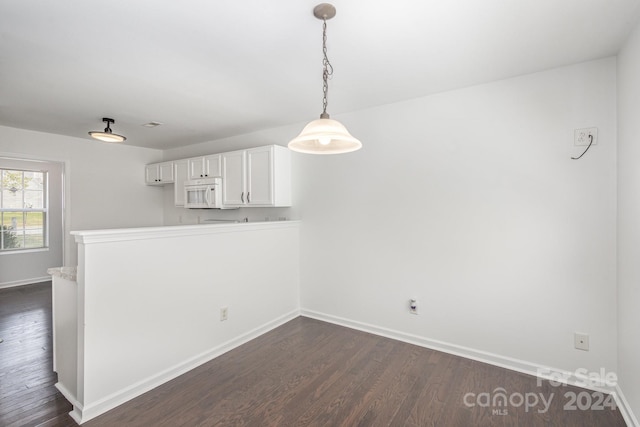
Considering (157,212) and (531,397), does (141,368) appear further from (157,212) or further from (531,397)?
(157,212)

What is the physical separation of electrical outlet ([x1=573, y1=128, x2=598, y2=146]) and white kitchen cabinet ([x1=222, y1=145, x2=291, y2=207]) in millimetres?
2764

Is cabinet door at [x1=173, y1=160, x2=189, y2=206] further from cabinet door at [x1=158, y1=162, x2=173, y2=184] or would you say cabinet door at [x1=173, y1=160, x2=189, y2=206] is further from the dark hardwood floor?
the dark hardwood floor

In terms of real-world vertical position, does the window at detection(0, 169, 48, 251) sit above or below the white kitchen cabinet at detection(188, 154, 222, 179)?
below

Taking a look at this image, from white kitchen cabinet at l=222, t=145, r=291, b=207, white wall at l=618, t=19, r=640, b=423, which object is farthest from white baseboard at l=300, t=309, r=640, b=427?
white kitchen cabinet at l=222, t=145, r=291, b=207

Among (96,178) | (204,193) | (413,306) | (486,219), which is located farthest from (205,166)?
(486,219)

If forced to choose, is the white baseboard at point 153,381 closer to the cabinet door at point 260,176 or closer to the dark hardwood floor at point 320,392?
the dark hardwood floor at point 320,392

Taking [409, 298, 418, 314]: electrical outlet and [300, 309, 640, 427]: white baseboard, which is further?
[409, 298, 418, 314]: electrical outlet

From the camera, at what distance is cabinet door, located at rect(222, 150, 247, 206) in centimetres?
386

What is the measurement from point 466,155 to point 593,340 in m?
1.67

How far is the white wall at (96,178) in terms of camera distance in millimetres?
4078

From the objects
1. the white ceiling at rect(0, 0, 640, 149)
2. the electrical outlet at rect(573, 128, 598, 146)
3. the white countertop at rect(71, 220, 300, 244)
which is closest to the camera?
the white ceiling at rect(0, 0, 640, 149)

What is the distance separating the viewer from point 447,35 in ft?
6.19

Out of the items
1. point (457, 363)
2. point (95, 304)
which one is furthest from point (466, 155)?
point (95, 304)

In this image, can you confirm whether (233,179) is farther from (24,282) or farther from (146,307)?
(24,282)
